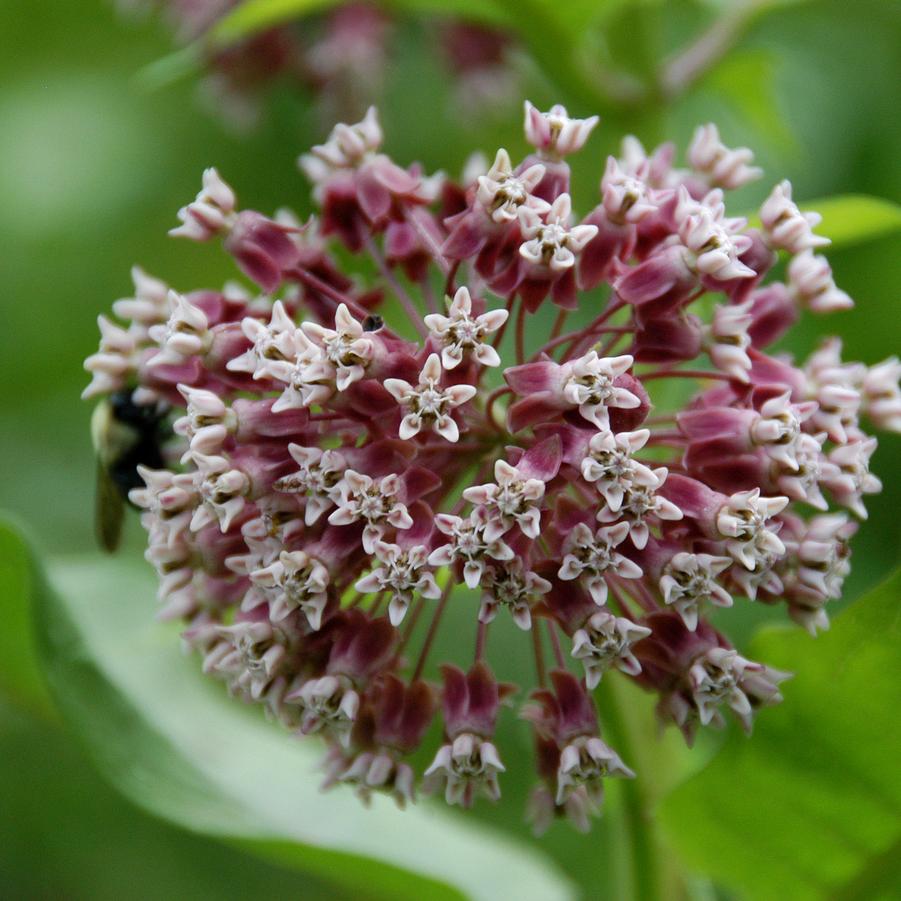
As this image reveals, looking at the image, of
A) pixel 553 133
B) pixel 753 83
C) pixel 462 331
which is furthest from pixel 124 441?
pixel 753 83

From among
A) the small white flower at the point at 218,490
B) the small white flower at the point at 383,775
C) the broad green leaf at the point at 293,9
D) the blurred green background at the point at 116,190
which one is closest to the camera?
the small white flower at the point at 218,490

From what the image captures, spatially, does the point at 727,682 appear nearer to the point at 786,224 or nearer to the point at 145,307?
the point at 786,224

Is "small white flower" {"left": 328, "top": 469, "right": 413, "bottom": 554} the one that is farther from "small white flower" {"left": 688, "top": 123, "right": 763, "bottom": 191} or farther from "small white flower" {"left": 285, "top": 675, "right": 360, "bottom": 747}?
"small white flower" {"left": 688, "top": 123, "right": 763, "bottom": 191}

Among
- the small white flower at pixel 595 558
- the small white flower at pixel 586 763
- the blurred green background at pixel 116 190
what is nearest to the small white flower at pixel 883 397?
the small white flower at pixel 595 558

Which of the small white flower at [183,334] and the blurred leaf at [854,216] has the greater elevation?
the blurred leaf at [854,216]

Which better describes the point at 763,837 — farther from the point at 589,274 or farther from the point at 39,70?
the point at 39,70

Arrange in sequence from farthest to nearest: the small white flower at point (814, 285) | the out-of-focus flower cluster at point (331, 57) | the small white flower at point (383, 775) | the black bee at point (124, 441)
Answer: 1. the out-of-focus flower cluster at point (331, 57)
2. the black bee at point (124, 441)
3. the small white flower at point (814, 285)
4. the small white flower at point (383, 775)

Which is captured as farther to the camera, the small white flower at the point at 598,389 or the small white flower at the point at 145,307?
the small white flower at the point at 145,307

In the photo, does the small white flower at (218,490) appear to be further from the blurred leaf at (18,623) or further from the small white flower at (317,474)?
the blurred leaf at (18,623)
